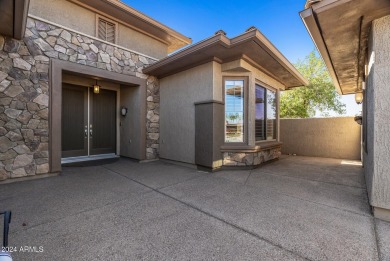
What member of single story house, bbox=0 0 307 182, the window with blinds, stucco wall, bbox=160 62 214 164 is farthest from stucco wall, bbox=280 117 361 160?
the window with blinds

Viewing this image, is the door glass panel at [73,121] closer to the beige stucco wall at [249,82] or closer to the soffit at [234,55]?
the soffit at [234,55]

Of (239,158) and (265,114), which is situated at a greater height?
(265,114)

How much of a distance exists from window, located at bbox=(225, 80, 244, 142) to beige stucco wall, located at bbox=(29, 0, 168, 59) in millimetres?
3260

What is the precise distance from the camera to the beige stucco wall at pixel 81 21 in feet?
14.7

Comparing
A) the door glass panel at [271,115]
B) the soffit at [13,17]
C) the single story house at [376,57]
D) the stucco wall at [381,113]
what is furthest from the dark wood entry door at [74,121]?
the stucco wall at [381,113]

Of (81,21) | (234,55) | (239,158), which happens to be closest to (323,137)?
(239,158)

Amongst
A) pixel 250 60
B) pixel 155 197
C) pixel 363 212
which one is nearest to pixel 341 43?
pixel 250 60

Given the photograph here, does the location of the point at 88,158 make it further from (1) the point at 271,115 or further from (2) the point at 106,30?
(1) the point at 271,115

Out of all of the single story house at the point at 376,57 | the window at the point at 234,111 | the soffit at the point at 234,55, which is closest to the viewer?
the single story house at the point at 376,57

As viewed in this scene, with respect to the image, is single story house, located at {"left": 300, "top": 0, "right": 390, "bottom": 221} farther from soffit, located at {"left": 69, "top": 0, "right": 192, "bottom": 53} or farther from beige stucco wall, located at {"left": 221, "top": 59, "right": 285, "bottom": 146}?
soffit, located at {"left": 69, "top": 0, "right": 192, "bottom": 53}

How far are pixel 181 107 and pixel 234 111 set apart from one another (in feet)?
5.27

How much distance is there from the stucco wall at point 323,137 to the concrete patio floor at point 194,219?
3671 millimetres

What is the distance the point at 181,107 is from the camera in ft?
18.5

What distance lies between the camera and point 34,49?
415cm
